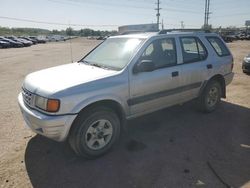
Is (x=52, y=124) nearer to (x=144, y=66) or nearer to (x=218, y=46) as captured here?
(x=144, y=66)

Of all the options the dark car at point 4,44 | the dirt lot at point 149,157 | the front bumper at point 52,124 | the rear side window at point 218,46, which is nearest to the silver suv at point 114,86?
the front bumper at point 52,124

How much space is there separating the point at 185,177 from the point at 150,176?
1.54ft

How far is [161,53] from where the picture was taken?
459 centimetres

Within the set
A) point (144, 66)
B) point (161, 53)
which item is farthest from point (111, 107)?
point (161, 53)

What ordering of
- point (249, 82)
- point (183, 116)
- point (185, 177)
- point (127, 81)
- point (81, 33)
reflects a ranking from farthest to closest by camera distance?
point (81, 33)
point (249, 82)
point (183, 116)
point (127, 81)
point (185, 177)

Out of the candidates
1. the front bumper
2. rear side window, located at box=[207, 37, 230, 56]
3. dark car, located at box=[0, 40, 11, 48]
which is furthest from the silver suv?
dark car, located at box=[0, 40, 11, 48]

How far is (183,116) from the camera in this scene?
5578 millimetres

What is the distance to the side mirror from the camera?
396 cm

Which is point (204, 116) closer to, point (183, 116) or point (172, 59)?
point (183, 116)

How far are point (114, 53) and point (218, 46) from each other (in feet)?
9.01

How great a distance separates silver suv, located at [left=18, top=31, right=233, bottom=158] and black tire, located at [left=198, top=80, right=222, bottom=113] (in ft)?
0.07

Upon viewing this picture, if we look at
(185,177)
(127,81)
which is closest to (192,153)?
(185,177)

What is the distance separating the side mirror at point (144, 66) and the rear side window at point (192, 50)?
1.18 metres

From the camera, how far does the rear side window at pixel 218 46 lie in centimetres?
564
